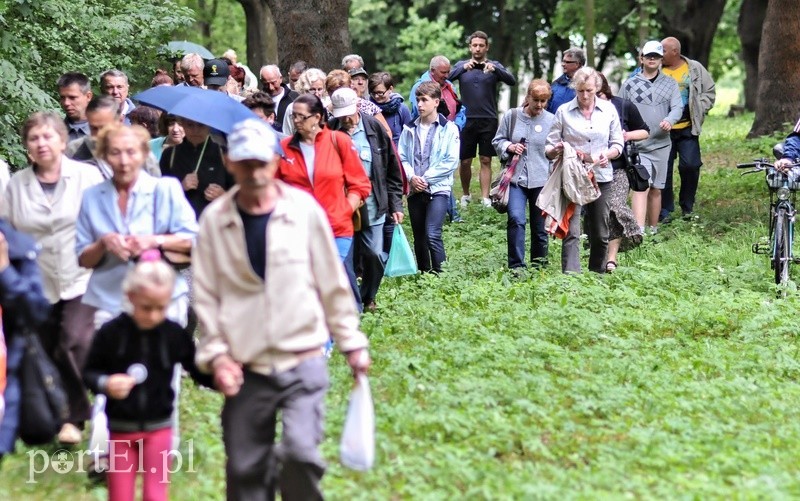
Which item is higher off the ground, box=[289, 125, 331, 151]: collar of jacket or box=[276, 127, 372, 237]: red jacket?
box=[289, 125, 331, 151]: collar of jacket

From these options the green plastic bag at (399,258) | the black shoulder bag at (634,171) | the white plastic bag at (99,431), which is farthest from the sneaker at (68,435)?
the black shoulder bag at (634,171)

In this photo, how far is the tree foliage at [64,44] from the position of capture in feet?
41.9

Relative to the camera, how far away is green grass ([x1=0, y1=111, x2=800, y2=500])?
23.9ft

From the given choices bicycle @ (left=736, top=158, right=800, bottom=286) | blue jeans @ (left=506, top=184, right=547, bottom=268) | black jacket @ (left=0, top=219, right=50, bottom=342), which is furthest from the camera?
blue jeans @ (left=506, top=184, right=547, bottom=268)

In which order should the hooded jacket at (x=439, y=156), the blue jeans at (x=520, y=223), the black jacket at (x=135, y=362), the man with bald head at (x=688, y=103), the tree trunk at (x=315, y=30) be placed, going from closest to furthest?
the black jacket at (x=135, y=362), the hooded jacket at (x=439, y=156), the blue jeans at (x=520, y=223), the man with bald head at (x=688, y=103), the tree trunk at (x=315, y=30)

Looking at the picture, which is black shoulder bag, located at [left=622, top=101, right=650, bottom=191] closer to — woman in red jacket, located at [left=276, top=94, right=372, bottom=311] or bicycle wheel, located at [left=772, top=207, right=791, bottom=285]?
bicycle wheel, located at [left=772, top=207, right=791, bottom=285]

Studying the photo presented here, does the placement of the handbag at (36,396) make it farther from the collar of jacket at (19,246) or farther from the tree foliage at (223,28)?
the tree foliage at (223,28)

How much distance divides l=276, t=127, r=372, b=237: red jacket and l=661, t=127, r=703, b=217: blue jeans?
25.7 ft

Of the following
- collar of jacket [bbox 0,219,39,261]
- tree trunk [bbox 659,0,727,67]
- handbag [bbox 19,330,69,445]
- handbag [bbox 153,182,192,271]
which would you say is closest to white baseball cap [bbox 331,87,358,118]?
handbag [bbox 153,182,192,271]

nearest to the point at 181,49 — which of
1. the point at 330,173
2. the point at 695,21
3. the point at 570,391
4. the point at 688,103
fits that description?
the point at 688,103

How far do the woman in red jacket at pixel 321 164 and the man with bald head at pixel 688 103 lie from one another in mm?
7982

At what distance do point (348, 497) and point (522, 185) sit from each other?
6.84 meters

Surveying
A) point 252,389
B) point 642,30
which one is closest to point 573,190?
Result: point 252,389

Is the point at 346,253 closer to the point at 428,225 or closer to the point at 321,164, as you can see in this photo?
the point at 321,164
